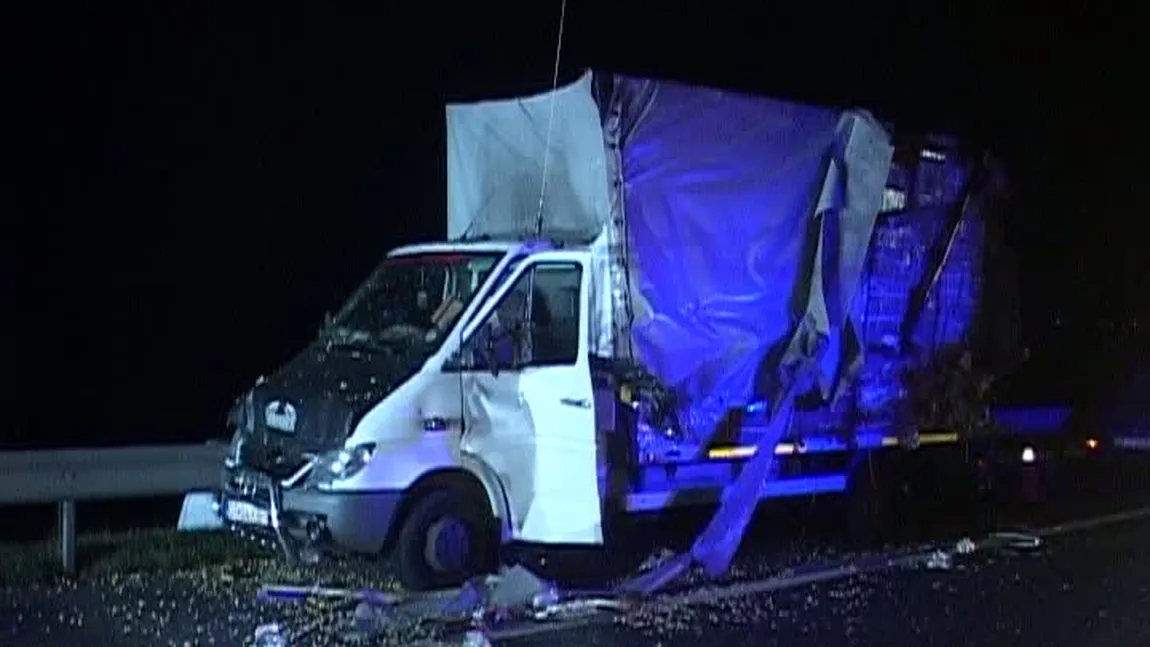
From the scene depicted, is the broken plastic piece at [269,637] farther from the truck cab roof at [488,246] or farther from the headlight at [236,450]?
the truck cab roof at [488,246]

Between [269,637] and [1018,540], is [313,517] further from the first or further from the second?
[1018,540]

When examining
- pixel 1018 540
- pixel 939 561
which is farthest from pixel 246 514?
pixel 1018 540

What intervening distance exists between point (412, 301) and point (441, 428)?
116 cm

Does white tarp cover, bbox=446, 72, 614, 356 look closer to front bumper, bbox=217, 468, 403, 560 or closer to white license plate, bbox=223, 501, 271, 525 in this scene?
front bumper, bbox=217, 468, 403, 560

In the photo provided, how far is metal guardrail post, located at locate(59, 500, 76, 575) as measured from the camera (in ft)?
37.3

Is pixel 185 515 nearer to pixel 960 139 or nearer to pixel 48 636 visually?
pixel 48 636

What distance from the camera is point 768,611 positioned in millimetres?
10523

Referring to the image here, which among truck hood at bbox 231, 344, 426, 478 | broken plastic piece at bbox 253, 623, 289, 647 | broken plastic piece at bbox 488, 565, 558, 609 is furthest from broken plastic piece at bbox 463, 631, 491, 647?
truck hood at bbox 231, 344, 426, 478

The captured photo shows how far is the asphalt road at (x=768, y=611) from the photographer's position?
31.4ft

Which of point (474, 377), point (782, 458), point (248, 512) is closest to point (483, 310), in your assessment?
point (474, 377)

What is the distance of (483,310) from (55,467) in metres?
3.11

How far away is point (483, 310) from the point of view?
11250 mm

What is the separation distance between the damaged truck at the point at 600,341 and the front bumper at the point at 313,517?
2cm

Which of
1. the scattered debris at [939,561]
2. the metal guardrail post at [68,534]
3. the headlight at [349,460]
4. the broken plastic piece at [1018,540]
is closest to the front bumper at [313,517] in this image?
the headlight at [349,460]
